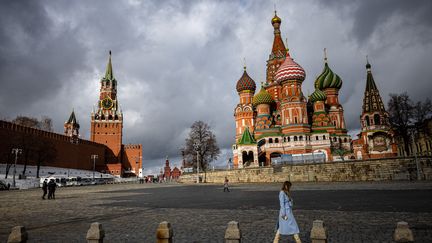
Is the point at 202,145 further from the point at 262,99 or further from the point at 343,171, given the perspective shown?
the point at 343,171

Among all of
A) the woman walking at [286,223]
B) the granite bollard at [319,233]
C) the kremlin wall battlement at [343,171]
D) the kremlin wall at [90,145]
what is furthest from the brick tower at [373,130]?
the kremlin wall at [90,145]

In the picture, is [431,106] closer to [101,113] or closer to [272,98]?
[272,98]

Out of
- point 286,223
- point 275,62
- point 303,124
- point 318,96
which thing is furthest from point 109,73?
point 286,223

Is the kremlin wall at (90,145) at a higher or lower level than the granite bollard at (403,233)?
higher

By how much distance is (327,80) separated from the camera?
195 ft

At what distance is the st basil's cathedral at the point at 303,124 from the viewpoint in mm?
49688

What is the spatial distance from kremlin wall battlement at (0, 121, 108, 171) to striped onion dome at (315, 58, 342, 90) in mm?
56470

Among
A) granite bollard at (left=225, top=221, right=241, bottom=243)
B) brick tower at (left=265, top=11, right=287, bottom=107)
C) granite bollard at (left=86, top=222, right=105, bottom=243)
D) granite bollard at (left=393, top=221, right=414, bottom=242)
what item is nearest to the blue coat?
granite bollard at (left=225, top=221, right=241, bottom=243)

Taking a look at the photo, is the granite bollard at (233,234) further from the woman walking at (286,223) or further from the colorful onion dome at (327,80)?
the colorful onion dome at (327,80)

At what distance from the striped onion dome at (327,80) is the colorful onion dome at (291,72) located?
7.70 m

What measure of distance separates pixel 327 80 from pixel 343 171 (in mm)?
32283

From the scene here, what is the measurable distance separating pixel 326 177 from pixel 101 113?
3208 inches

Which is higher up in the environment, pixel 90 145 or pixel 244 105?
pixel 244 105

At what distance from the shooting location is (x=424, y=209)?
979 cm
